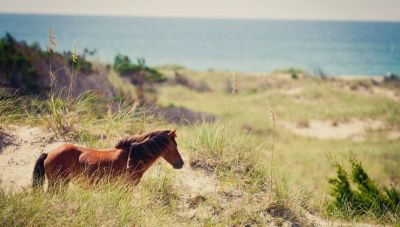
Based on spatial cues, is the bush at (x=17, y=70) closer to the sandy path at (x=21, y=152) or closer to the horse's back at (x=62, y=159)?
the sandy path at (x=21, y=152)

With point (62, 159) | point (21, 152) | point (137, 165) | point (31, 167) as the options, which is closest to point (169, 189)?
point (137, 165)

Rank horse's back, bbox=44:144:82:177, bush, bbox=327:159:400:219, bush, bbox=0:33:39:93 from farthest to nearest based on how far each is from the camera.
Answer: bush, bbox=0:33:39:93 < bush, bbox=327:159:400:219 < horse's back, bbox=44:144:82:177

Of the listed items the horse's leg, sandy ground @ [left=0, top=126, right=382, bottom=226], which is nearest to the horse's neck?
the horse's leg

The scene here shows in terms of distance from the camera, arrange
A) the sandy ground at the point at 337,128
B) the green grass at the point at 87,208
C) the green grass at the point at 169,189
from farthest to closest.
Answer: the sandy ground at the point at 337,128 < the green grass at the point at 169,189 < the green grass at the point at 87,208

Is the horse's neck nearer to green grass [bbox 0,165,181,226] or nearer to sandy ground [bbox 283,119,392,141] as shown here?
A: green grass [bbox 0,165,181,226]

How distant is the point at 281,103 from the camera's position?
29.9m

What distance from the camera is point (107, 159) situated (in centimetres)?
530

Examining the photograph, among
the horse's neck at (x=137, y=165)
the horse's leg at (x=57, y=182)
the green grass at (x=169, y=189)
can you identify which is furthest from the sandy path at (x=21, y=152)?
the horse's neck at (x=137, y=165)

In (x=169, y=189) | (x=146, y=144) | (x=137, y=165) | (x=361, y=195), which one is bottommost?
(x=361, y=195)

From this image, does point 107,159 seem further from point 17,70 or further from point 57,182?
point 17,70

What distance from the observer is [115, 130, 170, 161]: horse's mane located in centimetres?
533

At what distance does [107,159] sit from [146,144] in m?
0.52

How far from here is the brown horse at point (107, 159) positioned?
4930 millimetres

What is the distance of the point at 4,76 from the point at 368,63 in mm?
75892
